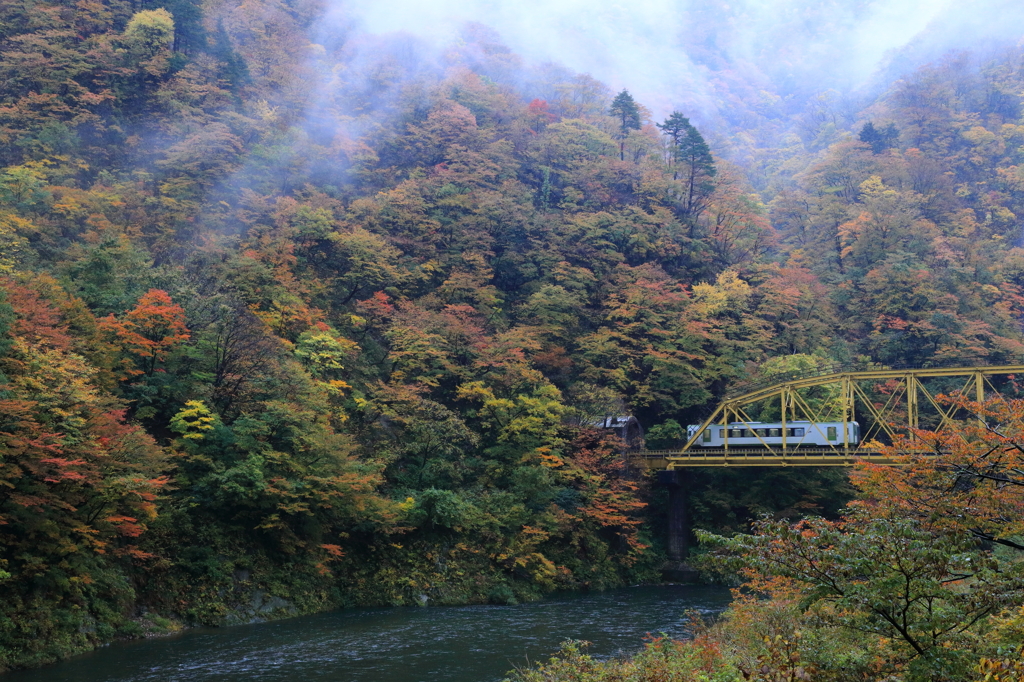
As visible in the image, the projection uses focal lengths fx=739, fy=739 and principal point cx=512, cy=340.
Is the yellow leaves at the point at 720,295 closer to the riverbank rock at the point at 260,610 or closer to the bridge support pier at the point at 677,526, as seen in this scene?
the bridge support pier at the point at 677,526

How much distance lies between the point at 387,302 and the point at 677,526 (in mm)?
17939

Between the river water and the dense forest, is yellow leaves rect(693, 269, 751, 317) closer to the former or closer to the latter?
the dense forest

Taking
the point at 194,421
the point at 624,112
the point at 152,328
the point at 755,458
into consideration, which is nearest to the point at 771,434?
the point at 755,458

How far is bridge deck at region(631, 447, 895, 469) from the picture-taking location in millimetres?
29703

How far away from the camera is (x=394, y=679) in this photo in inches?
628

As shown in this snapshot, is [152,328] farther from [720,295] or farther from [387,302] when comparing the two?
[720,295]

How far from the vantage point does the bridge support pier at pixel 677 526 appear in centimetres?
3384

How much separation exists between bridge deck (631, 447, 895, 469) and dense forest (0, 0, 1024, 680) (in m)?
1.37

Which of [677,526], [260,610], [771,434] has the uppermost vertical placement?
[771,434]

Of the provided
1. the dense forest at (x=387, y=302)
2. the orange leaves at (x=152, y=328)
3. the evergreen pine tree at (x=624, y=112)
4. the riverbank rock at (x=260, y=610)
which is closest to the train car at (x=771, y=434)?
the dense forest at (x=387, y=302)

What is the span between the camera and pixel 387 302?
123 feet

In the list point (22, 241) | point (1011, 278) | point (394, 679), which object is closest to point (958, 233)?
point (1011, 278)

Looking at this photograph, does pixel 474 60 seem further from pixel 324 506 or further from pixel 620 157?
pixel 324 506

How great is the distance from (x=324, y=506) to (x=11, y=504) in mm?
9929
